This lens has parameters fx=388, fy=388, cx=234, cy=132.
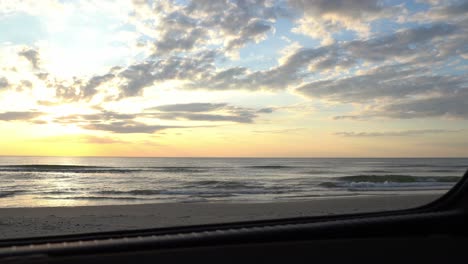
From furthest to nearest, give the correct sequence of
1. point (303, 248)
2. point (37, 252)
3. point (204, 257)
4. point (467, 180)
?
point (467, 180) → point (303, 248) → point (204, 257) → point (37, 252)

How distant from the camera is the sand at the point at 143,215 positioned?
6805 millimetres

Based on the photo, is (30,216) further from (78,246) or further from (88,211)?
(78,246)

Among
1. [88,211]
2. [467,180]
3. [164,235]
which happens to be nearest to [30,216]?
[88,211]

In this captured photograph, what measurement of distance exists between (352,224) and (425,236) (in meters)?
0.37

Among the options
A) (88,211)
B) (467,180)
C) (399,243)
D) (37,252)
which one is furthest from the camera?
(88,211)

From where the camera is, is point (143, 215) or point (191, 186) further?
point (191, 186)

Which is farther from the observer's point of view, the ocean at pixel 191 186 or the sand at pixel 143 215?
the ocean at pixel 191 186

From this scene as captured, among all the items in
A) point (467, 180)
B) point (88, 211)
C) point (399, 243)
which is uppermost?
point (467, 180)

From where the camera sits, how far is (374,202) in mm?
10383

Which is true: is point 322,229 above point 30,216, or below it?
above

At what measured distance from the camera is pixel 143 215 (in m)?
8.44

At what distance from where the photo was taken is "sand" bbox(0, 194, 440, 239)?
680cm

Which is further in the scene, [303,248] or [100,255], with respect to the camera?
[303,248]

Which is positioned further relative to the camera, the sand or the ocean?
the ocean
